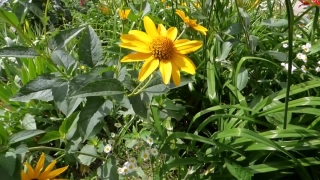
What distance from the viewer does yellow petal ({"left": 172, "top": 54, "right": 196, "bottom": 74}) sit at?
0.82 m

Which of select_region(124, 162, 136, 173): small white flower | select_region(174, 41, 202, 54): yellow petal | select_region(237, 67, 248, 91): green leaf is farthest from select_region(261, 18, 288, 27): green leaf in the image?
select_region(124, 162, 136, 173): small white flower

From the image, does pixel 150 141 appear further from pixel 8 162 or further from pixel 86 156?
pixel 8 162

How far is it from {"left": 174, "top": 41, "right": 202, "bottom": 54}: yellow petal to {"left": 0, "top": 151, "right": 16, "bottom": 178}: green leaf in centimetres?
44

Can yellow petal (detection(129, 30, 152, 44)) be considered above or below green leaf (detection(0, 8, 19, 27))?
below

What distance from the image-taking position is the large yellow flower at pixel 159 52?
2.63 feet

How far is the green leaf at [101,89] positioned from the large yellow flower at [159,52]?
0.19ft

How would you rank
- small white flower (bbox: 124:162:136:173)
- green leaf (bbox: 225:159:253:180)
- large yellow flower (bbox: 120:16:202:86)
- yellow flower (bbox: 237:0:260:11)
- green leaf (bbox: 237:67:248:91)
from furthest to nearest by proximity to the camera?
1. yellow flower (bbox: 237:0:260:11)
2. green leaf (bbox: 237:67:248:91)
3. small white flower (bbox: 124:162:136:173)
4. green leaf (bbox: 225:159:253:180)
5. large yellow flower (bbox: 120:16:202:86)

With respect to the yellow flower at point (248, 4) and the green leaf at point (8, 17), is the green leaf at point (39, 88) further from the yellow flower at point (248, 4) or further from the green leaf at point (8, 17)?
the yellow flower at point (248, 4)

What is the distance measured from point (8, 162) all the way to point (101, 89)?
0.81ft

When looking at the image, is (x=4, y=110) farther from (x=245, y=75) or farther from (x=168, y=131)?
(x=245, y=75)

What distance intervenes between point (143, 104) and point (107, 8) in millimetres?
1325

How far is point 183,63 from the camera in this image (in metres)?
0.84

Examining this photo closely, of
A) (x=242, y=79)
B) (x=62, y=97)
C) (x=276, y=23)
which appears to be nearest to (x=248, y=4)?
(x=276, y=23)

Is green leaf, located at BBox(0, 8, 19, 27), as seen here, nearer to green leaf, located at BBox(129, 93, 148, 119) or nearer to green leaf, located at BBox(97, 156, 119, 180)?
green leaf, located at BBox(129, 93, 148, 119)
